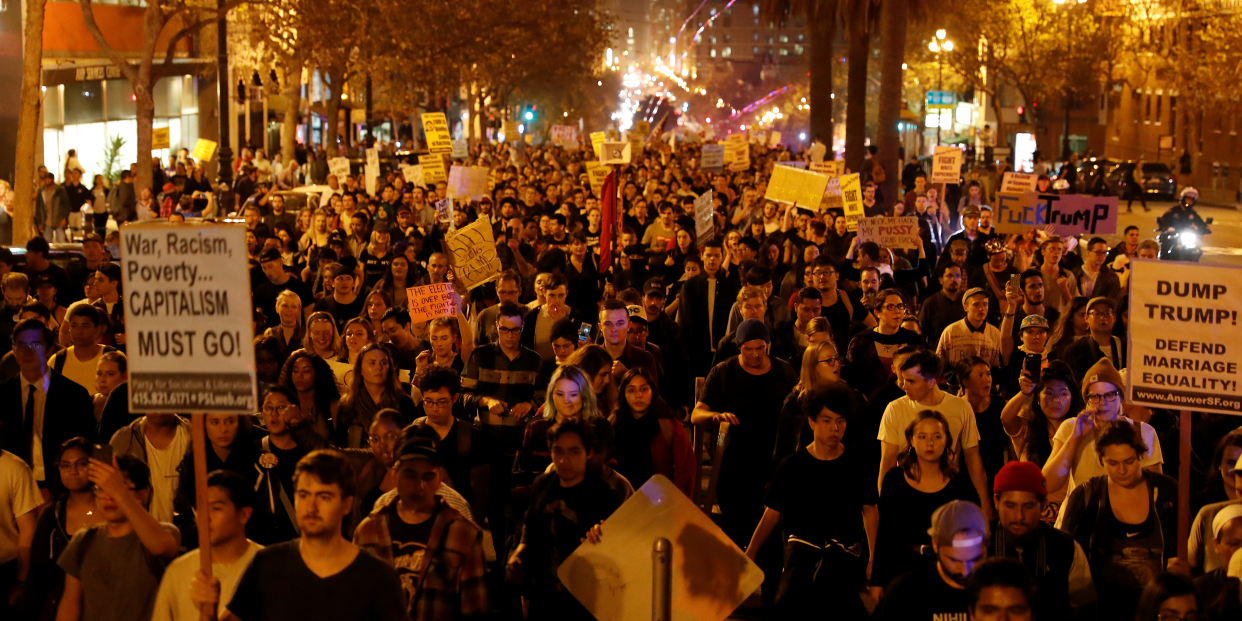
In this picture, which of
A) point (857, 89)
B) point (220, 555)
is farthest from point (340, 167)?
point (220, 555)

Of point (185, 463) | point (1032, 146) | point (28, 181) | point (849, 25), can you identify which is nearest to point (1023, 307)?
point (185, 463)

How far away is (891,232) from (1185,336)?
8.86 metres

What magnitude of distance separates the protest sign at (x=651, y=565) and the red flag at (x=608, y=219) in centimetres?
922

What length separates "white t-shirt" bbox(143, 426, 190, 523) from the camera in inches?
266

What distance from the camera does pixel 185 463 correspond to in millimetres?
6500

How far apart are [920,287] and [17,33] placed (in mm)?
22049

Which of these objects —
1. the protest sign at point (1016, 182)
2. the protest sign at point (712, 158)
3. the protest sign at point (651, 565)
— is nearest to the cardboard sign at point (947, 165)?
the protest sign at point (1016, 182)

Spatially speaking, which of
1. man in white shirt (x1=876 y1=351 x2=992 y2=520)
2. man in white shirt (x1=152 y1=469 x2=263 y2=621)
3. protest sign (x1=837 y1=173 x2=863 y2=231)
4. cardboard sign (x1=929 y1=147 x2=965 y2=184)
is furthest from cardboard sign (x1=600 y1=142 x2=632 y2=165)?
man in white shirt (x1=152 y1=469 x2=263 y2=621)

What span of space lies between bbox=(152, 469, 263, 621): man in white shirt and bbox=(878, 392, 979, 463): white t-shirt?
11.0ft

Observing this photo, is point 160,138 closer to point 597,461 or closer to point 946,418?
point 946,418

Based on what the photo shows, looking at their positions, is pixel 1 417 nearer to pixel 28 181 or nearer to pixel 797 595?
pixel 797 595

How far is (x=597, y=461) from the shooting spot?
6148 mm

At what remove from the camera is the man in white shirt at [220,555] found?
5133 millimetres

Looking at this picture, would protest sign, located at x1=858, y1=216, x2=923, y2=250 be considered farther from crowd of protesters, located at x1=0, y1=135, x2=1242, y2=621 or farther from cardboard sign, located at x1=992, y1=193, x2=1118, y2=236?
crowd of protesters, located at x1=0, y1=135, x2=1242, y2=621
